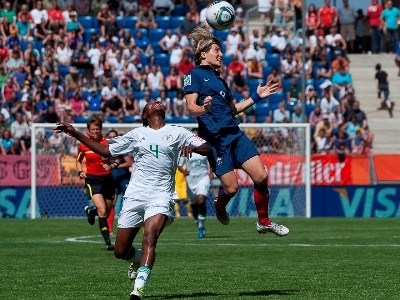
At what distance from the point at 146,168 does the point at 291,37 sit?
27070mm

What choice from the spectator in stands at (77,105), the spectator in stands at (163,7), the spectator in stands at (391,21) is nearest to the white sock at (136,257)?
the spectator in stands at (77,105)

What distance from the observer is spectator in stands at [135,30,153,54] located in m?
36.5

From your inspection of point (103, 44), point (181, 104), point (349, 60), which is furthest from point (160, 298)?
point (349, 60)

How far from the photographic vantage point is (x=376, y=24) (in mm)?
38719

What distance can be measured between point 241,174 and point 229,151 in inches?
652

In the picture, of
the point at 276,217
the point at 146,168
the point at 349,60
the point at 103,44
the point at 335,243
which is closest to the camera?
the point at 146,168

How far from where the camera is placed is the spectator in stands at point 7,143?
30.2 m

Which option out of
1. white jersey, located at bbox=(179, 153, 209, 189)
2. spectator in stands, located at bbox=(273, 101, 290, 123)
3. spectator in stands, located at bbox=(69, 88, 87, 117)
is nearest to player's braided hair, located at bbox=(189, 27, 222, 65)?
white jersey, located at bbox=(179, 153, 209, 189)

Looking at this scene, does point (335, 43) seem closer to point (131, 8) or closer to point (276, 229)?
point (131, 8)

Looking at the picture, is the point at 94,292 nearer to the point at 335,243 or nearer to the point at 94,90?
the point at 335,243

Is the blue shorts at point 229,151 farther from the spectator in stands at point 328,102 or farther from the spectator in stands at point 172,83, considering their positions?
the spectator in stands at point 172,83

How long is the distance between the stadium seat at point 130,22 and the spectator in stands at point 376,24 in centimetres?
857

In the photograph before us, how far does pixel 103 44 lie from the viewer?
36.5 m

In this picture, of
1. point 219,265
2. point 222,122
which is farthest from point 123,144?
point 219,265
